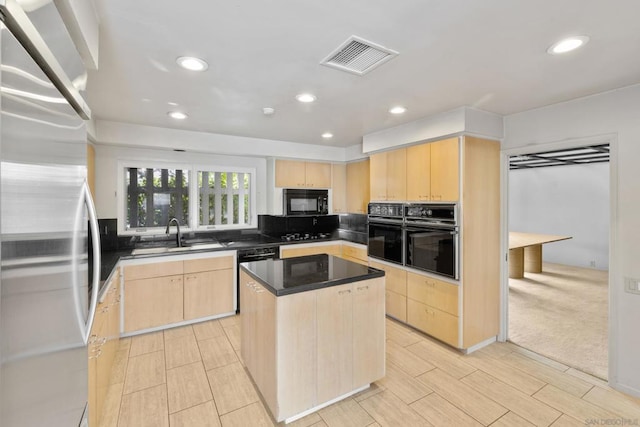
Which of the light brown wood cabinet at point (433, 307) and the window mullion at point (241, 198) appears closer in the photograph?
the light brown wood cabinet at point (433, 307)

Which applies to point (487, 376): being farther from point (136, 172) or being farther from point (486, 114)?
point (136, 172)

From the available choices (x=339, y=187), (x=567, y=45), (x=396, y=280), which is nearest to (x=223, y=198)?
(x=339, y=187)

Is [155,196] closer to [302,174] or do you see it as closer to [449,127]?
[302,174]

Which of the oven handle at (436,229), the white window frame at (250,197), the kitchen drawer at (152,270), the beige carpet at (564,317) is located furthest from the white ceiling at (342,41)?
the beige carpet at (564,317)

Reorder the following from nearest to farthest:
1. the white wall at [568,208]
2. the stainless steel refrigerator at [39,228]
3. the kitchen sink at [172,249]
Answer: the stainless steel refrigerator at [39,228], the kitchen sink at [172,249], the white wall at [568,208]

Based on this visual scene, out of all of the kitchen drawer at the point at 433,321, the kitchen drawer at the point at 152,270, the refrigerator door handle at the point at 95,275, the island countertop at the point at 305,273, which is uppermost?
the refrigerator door handle at the point at 95,275

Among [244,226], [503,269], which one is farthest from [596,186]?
[244,226]

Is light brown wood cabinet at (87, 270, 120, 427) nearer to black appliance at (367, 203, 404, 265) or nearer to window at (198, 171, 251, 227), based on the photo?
window at (198, 171, 251, 227)

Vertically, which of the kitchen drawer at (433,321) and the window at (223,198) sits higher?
the window at (223,198)

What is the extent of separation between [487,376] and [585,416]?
0.65 meters

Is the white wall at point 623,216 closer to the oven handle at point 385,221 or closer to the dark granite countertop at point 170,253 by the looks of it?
the oven handle at point 385,221

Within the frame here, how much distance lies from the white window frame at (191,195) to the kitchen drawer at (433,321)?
8.87ft

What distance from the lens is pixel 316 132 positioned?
3.97m

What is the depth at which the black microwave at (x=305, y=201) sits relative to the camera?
462 cm
